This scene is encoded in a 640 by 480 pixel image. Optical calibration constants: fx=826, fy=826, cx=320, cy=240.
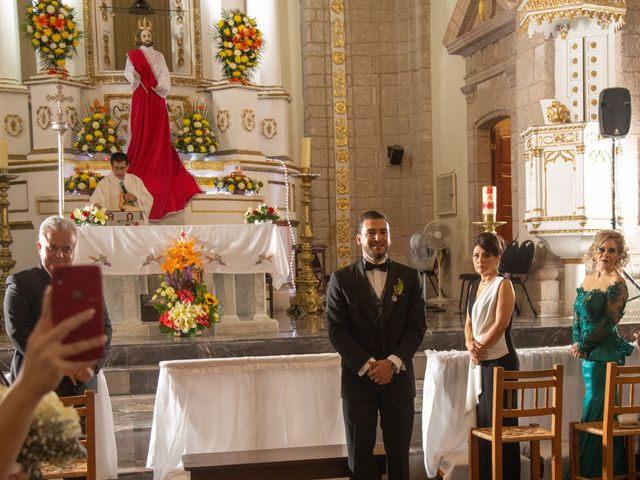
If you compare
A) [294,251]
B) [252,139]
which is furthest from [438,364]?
[252,139]

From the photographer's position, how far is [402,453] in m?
4.17

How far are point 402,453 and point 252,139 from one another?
Result: 758 cm

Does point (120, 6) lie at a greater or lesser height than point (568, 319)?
greater

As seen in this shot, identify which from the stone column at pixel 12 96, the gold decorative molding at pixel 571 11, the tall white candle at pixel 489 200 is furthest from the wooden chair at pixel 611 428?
the stone column at pixel 12 96

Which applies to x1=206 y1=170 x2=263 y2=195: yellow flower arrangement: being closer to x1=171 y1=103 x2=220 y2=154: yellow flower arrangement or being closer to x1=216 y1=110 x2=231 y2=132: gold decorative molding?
x1=171 y1=103 x2=220 y2=154: yellow flower arrangement

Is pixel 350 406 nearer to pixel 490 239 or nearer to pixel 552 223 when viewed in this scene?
pixel 490 239

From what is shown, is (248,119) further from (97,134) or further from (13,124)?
(13,124)

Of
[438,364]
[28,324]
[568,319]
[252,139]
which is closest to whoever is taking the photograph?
[28,324]

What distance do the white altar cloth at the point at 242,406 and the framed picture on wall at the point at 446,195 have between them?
290 inches

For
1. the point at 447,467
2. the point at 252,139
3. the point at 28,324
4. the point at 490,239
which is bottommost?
the point at 447,467

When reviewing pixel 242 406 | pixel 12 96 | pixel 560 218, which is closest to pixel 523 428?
pixel 242 406

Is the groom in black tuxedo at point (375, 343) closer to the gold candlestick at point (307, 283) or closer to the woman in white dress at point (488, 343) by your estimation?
the woman in white dress at point (488, 343)

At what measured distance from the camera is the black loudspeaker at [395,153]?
42.4ft

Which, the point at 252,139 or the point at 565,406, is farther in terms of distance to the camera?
the point at 252,139
